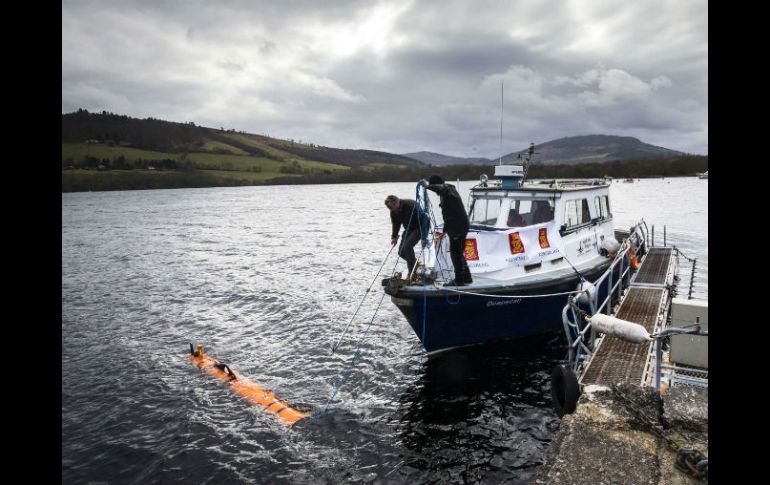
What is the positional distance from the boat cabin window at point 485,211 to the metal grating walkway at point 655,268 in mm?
5458

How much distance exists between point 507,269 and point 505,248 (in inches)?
21.4

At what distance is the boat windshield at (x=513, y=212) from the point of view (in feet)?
42.2

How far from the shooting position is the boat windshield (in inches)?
507

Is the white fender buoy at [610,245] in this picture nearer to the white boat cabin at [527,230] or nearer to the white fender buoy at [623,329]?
the white boat cabin at [527,230]

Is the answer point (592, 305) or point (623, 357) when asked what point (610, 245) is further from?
point (623, 357)

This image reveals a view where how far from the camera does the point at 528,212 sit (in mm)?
13070

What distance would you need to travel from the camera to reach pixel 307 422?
360 inches

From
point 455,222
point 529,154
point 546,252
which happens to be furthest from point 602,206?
point 455,222

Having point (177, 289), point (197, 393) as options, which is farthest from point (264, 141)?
point (197, 393)

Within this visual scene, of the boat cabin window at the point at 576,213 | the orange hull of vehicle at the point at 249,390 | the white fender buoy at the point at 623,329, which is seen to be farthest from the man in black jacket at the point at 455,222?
the orange hull of vehicle at the point at 249,390

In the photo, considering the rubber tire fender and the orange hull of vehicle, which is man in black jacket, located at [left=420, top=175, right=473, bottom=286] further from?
the orange hull of vehicle

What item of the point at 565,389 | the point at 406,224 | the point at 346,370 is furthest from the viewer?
the point at 406,224
